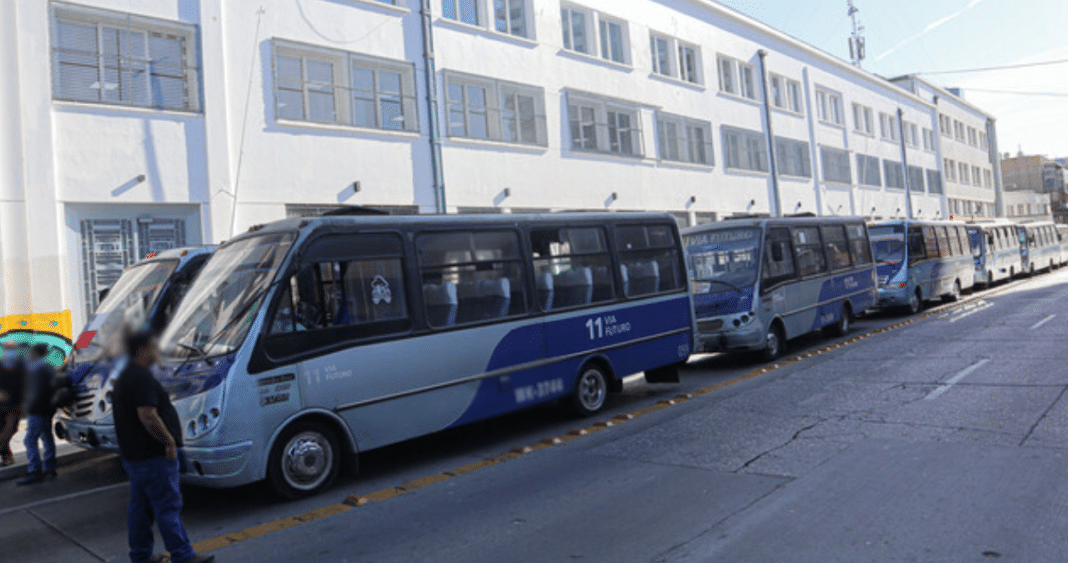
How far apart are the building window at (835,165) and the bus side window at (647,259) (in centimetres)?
2919

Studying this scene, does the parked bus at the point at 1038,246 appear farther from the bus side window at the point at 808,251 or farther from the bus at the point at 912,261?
the bus side window at the point at 808,251

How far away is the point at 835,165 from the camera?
129 feet

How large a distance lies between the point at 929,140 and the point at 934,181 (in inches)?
115

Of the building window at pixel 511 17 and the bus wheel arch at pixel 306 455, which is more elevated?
the building window at pixel 511 17

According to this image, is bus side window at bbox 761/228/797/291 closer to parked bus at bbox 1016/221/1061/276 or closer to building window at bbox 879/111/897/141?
parked bus at bbox 1016/221/1061/276

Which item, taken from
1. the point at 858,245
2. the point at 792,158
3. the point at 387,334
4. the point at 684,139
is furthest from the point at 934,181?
the point at 387,334

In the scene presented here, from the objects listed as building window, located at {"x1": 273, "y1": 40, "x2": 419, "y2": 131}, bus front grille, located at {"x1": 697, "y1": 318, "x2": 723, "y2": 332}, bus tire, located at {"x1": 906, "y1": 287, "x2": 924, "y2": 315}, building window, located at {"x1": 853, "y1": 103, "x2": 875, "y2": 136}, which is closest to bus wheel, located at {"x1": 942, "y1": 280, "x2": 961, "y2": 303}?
bus tire, located at {"x1": 906, "y1": 287, "x2": 924, "y2": 315}

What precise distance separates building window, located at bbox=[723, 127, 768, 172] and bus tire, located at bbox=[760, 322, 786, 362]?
56.6 ft

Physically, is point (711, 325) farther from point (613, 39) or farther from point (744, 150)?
point (744, 150)

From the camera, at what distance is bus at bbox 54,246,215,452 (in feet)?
4.25

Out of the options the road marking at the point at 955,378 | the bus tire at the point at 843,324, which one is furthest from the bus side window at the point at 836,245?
the road marking at the point at 955,378

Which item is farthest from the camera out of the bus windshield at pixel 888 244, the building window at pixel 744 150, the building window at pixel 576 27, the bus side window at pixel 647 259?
the building window at pixel 744 150

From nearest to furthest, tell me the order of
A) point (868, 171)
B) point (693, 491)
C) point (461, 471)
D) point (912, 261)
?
point (693, 491) < point (461, 471) < point (912, 261) < point (868, 171)

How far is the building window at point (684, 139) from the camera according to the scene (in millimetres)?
26766
